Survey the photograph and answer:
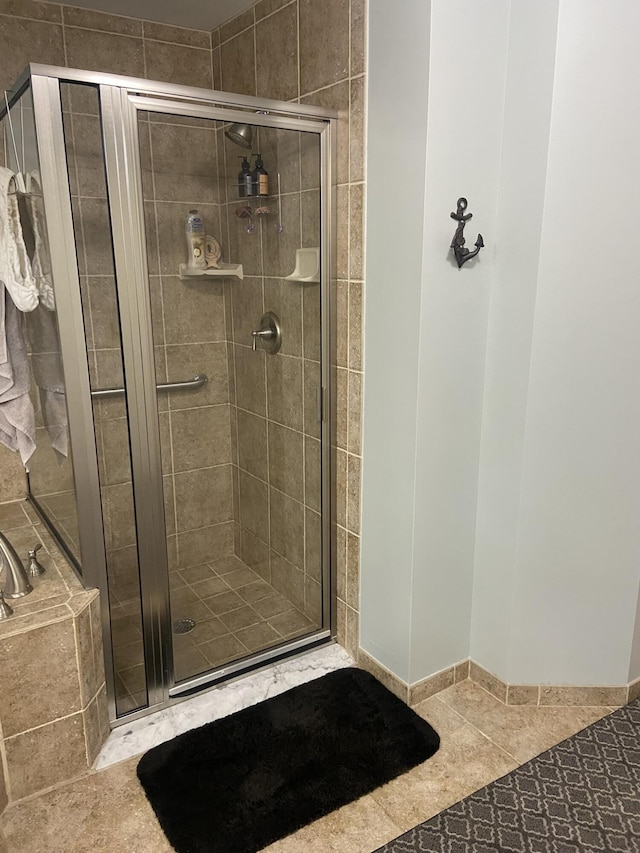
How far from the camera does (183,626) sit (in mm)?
2029

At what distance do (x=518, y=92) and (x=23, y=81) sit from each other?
4.16ft

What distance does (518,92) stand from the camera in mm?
1682

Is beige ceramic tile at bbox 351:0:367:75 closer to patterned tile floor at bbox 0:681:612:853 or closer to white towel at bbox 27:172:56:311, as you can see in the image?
white towel at bbox 27:172:56:311

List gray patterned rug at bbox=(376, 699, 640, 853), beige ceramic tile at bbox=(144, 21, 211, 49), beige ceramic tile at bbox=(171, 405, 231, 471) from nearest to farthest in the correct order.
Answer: gray patterned rug at bbox=(376, 699, 640, 853) → beige ceramic tile at bbox=(171, 405, 231, 471) → beige ceramic tile at bbox=(144, 21, 211, 49)

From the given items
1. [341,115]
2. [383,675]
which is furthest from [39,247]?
[383,675]

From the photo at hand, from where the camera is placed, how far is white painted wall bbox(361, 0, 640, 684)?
63.4 inches

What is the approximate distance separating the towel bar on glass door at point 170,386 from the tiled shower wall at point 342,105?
1.46ft

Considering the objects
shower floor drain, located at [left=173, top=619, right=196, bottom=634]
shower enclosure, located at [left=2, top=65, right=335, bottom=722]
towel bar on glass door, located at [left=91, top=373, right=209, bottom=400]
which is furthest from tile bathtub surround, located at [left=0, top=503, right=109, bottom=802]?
towel bar on glass door, located at [left=91, top=373, right=209, bottom=400]

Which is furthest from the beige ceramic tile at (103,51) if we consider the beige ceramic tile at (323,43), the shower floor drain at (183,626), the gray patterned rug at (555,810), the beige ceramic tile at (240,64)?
the gray patterned rug at (555,810)

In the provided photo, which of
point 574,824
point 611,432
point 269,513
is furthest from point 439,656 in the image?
point 611,432

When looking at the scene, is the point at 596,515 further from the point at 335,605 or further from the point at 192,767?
the point at 192,767

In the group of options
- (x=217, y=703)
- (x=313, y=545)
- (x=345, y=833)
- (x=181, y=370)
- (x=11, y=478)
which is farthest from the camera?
(x=11, y=478)

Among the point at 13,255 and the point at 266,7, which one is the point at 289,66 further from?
the point at 13,255

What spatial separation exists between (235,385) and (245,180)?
626 millimetres
